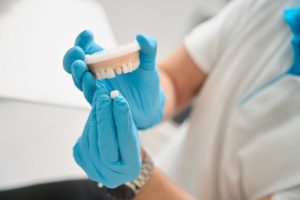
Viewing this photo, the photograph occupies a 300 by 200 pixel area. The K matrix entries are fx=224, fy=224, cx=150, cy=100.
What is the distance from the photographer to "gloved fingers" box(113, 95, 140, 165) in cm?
33

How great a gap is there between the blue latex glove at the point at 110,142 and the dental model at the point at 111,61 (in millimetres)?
30

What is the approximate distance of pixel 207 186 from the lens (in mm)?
685

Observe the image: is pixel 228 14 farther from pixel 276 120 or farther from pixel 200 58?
pixel 276 120

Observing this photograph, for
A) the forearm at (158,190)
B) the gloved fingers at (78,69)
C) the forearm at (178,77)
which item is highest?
the gloved fingers at (78,69)

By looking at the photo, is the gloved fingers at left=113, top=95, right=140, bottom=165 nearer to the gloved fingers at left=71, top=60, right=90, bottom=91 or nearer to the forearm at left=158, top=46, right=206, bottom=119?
the gloved fingers at left=71, top=60, right=90, bottom=91

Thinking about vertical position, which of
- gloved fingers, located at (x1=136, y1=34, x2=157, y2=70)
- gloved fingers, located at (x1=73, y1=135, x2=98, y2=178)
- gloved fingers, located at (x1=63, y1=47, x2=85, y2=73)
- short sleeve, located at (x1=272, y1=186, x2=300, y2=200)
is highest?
gloved fingers, located at (x1=63, y1=47, x2=85, y2=73)

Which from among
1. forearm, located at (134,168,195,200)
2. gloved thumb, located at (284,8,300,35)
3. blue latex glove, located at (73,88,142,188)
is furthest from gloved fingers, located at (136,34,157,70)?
gloved thumb, located at (284,8,300,35)

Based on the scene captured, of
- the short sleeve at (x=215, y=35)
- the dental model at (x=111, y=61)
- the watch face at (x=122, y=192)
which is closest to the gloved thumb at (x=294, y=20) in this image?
the short sleeve at (x=215, y=35)

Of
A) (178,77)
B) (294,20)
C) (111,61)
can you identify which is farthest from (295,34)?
(111,61)

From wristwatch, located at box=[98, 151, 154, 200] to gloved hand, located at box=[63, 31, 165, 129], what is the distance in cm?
9

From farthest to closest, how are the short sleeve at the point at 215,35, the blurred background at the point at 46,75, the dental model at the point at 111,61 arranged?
the short sleeve at the point at 215,35, the blurred background at the point at 46,75, the dental model at the point at 111,61

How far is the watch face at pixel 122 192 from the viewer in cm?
46

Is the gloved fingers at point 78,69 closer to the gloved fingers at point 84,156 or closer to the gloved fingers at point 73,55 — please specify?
the gloved fingers at point 73,55

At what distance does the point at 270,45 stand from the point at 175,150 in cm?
47
